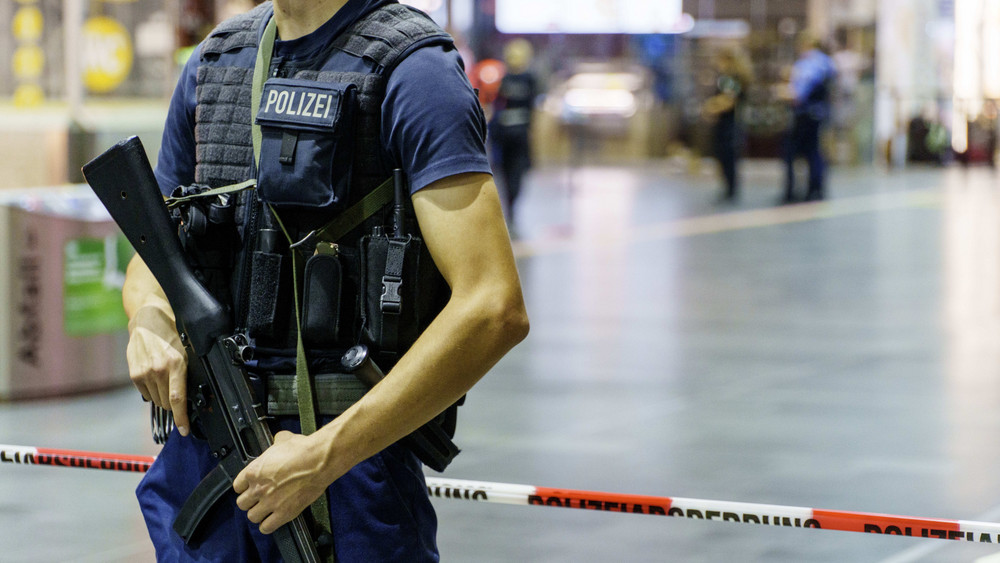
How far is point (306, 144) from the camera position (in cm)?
179

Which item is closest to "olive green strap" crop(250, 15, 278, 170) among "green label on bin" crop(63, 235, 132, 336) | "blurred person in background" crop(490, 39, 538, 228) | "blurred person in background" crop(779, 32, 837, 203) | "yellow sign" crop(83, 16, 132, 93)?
"green label on bin" crop(63, 235, 132, 336)

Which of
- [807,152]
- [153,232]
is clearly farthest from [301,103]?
[807,152]

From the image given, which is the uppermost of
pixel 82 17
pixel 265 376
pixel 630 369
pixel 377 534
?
pixel 82 17

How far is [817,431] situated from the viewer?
19.4 feet

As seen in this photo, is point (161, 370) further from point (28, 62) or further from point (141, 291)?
point (28, 62)

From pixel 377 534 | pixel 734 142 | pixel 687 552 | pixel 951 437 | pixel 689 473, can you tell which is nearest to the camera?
pixel 377 534

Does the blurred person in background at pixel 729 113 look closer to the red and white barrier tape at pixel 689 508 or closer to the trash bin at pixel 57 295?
the trash bin at pixel 57 295

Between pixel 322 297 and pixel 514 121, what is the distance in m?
12.5

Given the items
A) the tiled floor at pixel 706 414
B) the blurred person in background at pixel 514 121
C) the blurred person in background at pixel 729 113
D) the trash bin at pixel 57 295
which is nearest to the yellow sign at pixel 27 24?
the trash bin at pixel 57 295

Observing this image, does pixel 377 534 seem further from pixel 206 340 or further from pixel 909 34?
pixel 909 34

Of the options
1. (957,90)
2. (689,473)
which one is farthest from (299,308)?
(957,90)

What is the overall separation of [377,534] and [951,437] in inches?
176

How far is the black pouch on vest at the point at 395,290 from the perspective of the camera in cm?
179

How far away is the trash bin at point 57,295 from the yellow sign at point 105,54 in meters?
0.84
